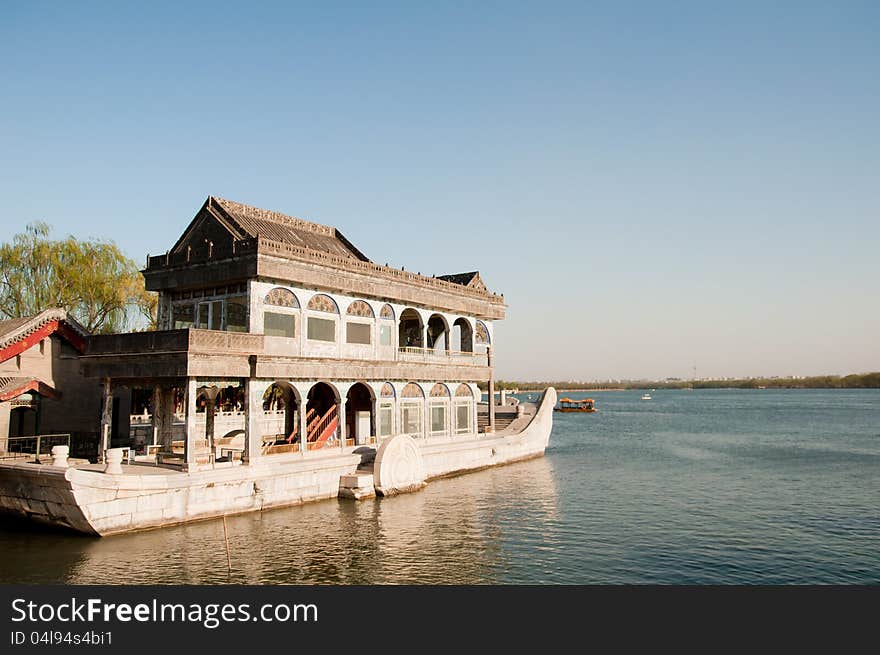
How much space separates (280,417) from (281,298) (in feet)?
56.4

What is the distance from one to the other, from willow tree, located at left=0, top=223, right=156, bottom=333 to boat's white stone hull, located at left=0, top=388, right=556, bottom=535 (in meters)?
24.4

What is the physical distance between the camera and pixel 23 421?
29.9 metres

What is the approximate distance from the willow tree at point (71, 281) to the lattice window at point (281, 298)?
23.3 metres

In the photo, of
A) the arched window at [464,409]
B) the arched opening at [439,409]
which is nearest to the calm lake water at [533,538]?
the arched opening at [439,409]

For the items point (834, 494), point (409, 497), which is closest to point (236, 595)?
point (409, 497)

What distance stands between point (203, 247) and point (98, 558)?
584 inches

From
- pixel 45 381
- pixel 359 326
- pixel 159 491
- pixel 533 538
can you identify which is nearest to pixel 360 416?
pixel 359 326

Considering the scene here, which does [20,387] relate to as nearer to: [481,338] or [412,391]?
[412,391]

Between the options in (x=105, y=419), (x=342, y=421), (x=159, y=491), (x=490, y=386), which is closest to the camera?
(x=159, y=491)

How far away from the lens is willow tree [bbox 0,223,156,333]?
4322 cm

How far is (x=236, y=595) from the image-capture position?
45.9ft

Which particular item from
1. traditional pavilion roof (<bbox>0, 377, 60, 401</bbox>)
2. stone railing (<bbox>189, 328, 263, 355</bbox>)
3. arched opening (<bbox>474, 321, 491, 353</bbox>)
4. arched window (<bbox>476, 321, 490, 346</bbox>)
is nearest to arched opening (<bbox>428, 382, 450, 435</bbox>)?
arched opening (<bbox>474, 321, 491, 353</bbox>)

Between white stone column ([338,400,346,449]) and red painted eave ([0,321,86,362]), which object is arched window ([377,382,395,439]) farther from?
red painted eave ([0,321,86,362])

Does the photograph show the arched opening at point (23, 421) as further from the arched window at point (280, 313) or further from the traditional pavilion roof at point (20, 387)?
the arched window at point (280, 313)
